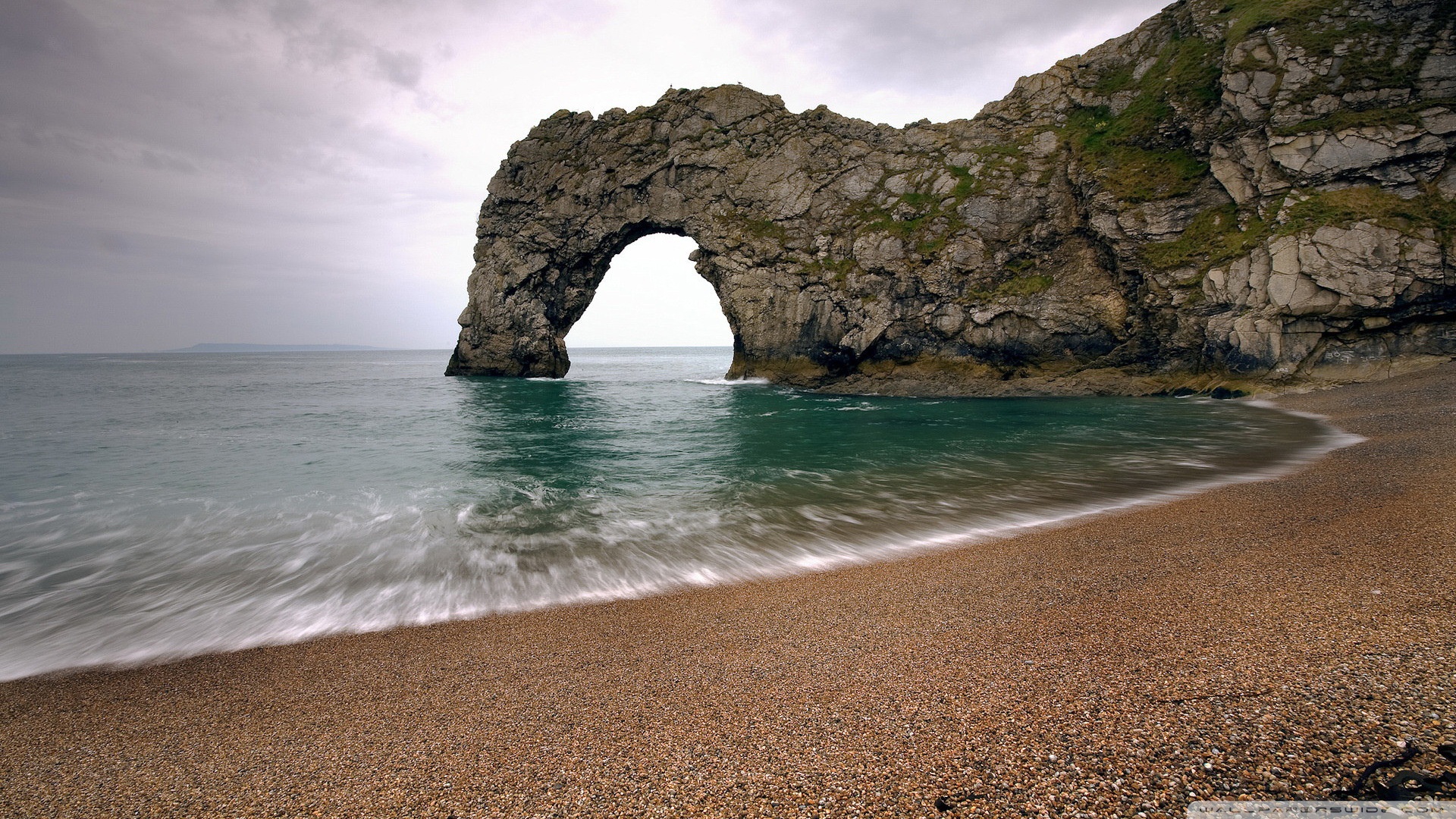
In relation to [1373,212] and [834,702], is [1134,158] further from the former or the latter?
[834,702]

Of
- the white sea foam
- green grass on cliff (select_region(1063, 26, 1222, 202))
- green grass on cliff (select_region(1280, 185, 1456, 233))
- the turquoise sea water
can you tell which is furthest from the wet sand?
the white sea foam

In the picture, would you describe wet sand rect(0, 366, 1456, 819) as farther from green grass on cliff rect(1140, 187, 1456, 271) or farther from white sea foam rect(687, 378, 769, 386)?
white sea foam rect(687, 378, 769, 386)

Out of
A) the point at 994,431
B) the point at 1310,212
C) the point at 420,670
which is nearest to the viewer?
the point at 420,670

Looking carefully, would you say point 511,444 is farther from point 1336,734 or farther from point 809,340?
point 809,340

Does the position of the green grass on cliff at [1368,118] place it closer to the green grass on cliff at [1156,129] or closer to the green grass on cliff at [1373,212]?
the green grass on cliff at [1373,212]

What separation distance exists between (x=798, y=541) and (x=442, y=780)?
6592 millimetres

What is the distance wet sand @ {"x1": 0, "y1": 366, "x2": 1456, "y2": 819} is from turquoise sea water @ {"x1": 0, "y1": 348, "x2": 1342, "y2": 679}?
5.03 feet

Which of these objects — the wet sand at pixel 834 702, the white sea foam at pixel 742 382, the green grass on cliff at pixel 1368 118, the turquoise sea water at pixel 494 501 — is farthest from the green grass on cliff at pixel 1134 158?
the wet sand at pixel 834 702

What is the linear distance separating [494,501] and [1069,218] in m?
36.2

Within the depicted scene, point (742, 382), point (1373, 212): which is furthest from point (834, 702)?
point (742, 382)

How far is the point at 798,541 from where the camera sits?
30.7ft

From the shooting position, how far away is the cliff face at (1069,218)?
24234 mm

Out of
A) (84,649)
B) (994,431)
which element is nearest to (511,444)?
(84,649)

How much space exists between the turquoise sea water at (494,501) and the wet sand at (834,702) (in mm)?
1532
